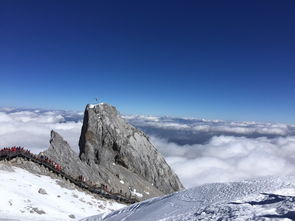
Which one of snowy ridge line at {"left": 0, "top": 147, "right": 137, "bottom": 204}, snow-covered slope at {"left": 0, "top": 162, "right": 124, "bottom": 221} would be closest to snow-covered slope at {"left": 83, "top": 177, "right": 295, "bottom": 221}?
snow-covered slope at {"left": 0, "top": 162, "right": 124, "bottom": 221}

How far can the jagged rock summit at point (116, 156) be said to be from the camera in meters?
40.0

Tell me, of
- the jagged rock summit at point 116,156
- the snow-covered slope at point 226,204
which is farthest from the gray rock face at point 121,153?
the snow-covered slope at point 226,204

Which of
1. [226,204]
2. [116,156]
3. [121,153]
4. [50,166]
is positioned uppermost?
[226,204]

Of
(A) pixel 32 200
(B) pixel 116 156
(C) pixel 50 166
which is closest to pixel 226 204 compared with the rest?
(A) pixel 32 200

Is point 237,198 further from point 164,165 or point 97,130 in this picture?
point 164,165

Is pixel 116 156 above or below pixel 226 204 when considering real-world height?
below

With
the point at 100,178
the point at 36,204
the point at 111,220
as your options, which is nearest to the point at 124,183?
the point at 100,178

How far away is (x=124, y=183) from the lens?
4222cm

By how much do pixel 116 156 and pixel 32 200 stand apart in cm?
3365

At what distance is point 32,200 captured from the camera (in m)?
15.5

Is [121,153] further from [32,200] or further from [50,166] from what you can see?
[32,200]

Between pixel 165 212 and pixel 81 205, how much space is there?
560 inches

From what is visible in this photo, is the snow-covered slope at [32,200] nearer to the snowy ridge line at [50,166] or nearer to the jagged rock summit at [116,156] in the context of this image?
the snowy ridge line at [50,166]

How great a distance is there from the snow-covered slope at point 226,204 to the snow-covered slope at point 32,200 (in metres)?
7.11
